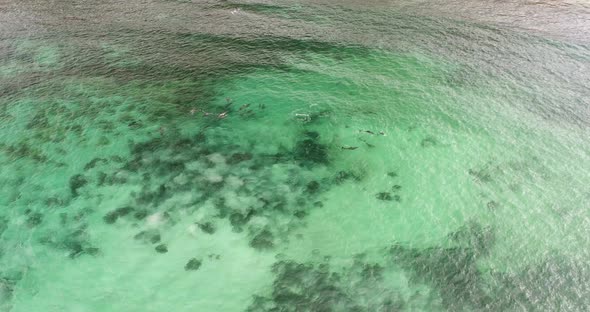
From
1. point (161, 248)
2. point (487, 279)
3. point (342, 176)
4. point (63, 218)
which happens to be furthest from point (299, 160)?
point (63, 218)

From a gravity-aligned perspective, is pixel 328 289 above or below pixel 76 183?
below

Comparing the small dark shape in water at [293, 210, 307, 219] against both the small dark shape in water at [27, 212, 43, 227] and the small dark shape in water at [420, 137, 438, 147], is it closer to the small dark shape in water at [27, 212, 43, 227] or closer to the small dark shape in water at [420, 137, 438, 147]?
the small dark shape in water at [420, 137, 438, 147]

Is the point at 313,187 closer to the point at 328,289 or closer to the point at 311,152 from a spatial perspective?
the point at 311,152

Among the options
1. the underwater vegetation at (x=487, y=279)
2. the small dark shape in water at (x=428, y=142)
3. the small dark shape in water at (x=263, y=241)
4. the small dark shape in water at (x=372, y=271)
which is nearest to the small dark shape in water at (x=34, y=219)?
the small dark shape in water at (x=263, y=241)

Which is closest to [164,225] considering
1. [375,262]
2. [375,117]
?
[375,262]

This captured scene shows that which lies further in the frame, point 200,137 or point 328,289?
point 200,137

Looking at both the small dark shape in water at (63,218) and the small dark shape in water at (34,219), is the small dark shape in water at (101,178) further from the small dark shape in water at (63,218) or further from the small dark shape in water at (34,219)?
the small dark shape in water at (34,219)
